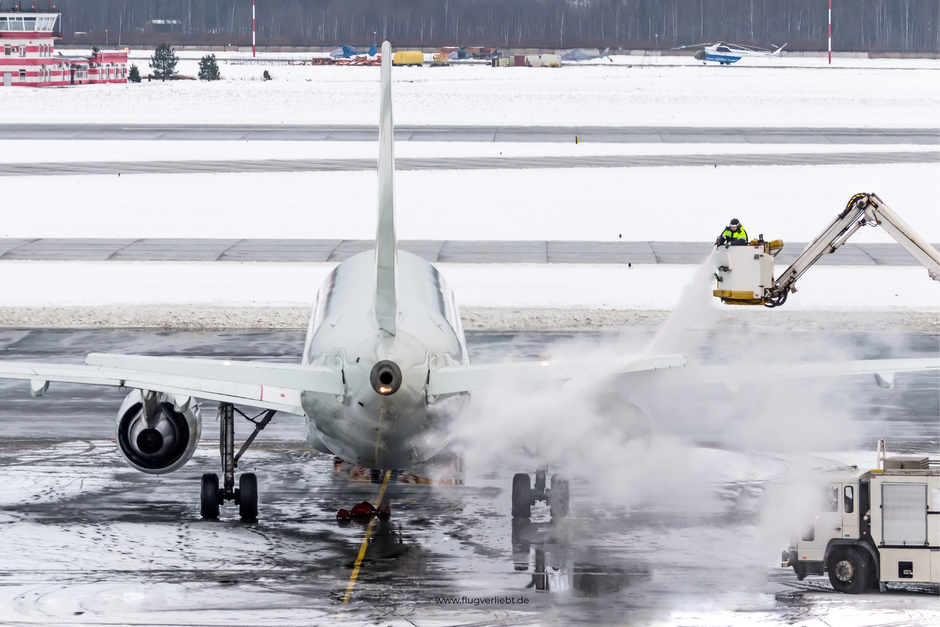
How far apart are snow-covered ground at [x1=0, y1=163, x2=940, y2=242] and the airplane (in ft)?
115

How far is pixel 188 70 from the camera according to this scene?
198 m

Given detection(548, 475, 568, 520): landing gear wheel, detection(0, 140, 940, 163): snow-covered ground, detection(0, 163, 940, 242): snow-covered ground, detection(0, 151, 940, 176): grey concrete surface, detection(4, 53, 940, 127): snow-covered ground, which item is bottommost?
detection(548, 475, 568, 520): landing gear wheel

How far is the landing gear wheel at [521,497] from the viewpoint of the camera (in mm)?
24469

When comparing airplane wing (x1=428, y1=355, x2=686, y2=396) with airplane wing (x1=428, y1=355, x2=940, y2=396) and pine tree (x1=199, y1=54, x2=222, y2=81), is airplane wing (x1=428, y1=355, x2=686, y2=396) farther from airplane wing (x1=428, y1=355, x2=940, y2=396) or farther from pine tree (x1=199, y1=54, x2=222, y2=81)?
pine tree (x1=199, y1=54, x2=222, y2=81)

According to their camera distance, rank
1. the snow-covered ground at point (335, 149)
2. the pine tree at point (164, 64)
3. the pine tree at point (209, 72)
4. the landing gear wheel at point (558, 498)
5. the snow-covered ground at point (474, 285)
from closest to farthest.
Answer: the landing gear wheel at point (558, 498), the snow-covered ground at point (474, 285), the snow-covered ground at point (335, 149), the pine tree at point (209, 72), the pine tree at point (164, 64)

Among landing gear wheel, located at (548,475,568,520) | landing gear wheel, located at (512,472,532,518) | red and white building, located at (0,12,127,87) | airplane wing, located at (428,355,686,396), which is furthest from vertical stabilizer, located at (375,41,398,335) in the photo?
red and white building, located at (0,12,127,87)

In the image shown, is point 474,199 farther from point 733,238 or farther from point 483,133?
point 733,238

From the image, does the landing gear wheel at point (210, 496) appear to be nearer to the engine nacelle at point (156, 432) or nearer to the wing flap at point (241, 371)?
the engine nacelle at point (156, 432)

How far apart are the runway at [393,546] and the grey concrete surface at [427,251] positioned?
2115 centimetres

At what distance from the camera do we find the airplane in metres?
21.0

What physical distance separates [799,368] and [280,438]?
12735 millimetres

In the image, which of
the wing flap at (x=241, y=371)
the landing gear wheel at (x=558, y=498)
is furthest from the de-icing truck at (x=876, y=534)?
the wing flap at (x=241, y=371)

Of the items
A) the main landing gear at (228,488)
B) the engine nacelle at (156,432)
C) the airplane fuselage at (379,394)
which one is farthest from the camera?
the main landing gear at (228,488)

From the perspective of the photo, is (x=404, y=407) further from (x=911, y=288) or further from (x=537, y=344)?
(x=911, y=288)
